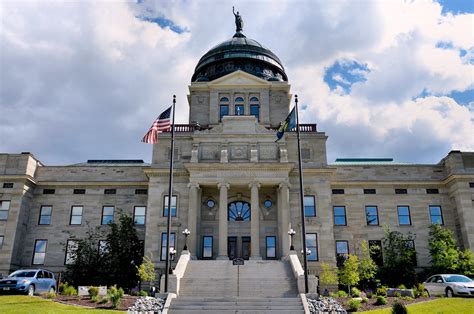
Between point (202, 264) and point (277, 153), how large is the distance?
12836mm

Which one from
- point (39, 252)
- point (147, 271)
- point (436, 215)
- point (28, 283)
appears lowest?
point (28, 283)

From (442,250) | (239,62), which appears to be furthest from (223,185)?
(239,62)

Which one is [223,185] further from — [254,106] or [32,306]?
[32,306]

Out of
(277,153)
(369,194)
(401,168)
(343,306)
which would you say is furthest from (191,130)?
(343,306)

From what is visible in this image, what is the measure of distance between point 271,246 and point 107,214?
16132 mm

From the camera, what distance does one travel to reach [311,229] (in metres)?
37.6

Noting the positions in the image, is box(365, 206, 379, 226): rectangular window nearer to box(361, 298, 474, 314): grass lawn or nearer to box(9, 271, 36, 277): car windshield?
box(361, 298, 474, 314): grass lawn

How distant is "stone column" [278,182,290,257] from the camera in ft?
118

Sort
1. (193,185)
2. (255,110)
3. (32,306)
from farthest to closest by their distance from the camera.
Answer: (255,110) < (193,185) < (32,306)

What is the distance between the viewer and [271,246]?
125 ft

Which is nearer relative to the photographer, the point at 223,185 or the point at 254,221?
the point at 254,221

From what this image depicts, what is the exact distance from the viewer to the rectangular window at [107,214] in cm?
4122

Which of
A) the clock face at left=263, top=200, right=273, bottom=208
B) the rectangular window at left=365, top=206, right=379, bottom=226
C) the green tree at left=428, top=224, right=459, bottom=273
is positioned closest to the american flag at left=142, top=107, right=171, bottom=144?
the clock face at left=263, top=200, right=273, bottom=208

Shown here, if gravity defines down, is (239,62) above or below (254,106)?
above
